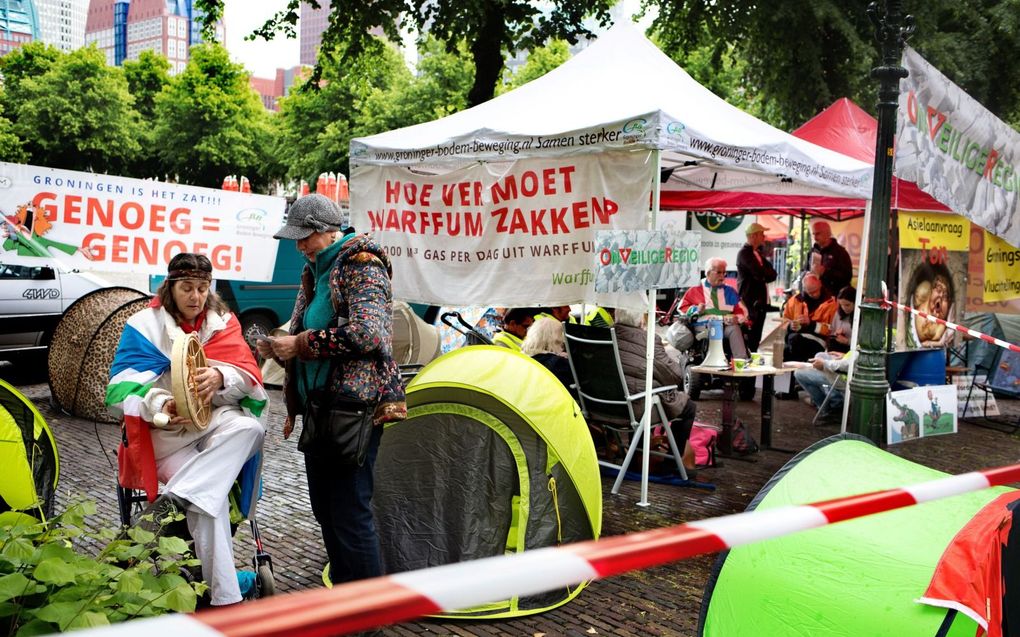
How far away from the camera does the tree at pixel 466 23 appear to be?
13.0 meters

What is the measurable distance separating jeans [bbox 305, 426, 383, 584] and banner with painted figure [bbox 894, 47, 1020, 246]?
516 cm

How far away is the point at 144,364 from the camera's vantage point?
381cm

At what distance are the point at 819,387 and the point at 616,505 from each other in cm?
434

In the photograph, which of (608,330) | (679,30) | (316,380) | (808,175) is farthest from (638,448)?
(679,30)

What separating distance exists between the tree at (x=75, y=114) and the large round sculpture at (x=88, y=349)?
3441 cm

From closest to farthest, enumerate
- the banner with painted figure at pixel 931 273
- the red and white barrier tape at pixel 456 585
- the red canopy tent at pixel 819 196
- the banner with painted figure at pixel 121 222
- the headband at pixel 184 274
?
the red and white barrier tape at pixel 456 585
the headband at pixel 184 274
the banner with painted figure at pixel 121 222
the banner with painted figure at pixel 931 273
the red canopy tent at pixel 819 196

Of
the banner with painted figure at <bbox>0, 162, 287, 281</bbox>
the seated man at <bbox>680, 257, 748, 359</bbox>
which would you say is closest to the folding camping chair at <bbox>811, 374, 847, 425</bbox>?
the seated man at <bbox>680, 257, 748, 359</bbox>

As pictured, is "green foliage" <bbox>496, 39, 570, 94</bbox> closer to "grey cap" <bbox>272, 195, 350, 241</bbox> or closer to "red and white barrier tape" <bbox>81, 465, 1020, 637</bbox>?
"grey cap" <bbox>272, 195, 350, 241</bbox>

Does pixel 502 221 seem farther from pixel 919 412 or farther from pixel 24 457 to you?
pixel 24 457

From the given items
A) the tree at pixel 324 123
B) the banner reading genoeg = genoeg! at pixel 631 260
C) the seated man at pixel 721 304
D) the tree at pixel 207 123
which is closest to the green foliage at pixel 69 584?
the banner reading genoeg = genoeg! at pixel 631 260

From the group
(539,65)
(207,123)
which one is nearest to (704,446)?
(539,65)

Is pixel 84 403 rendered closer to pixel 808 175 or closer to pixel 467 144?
pixel 467 144

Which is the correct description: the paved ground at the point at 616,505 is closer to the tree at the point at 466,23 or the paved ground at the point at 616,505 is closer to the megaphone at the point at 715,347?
the megaphone at the point at 715,347

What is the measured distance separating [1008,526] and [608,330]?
12.5 feet
